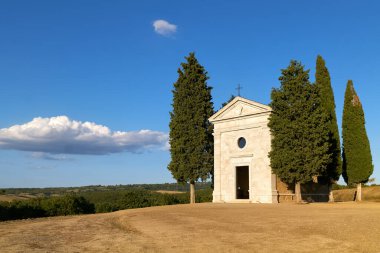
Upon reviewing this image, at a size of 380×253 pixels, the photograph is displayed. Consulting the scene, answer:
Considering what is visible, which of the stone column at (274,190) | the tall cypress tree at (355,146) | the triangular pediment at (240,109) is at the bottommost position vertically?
the stone column at (274,190)

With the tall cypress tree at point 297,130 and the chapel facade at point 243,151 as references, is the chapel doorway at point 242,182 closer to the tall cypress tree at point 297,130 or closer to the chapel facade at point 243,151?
the chapel facade at point 243,151

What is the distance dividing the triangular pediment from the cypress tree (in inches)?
202

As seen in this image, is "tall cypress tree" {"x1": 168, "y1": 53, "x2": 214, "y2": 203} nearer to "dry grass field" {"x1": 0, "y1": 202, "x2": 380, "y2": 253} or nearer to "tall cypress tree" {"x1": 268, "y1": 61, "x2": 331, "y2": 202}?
"tall cypress tree" {"x1": 268, "y1": 61, "x2": 331, "y2": 202}

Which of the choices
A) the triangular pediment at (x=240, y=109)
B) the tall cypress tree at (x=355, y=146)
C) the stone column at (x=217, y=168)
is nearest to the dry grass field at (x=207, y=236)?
the triangular pediment at (x=240, y=109)

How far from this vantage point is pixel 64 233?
12.7 meters

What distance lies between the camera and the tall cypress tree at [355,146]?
30.0 m

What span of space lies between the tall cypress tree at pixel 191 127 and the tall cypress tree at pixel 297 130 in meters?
7.25

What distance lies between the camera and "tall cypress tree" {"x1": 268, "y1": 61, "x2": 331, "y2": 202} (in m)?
25.4

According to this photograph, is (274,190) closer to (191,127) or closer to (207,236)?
(191,127)

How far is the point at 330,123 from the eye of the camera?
97.0 ft

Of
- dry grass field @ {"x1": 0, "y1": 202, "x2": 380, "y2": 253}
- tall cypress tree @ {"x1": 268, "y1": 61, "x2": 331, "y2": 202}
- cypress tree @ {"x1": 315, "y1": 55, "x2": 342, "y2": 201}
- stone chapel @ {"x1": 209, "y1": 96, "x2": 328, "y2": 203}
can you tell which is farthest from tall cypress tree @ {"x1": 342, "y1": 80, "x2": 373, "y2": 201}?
dry grass field @ {"x1": 0, "y1": 202, "x2": 380, "y2": 253}

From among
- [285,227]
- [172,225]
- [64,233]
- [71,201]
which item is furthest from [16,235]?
[71,201]

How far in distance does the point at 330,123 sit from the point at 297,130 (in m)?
5.30

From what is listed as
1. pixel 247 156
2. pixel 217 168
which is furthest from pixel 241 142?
pixel 217 168
